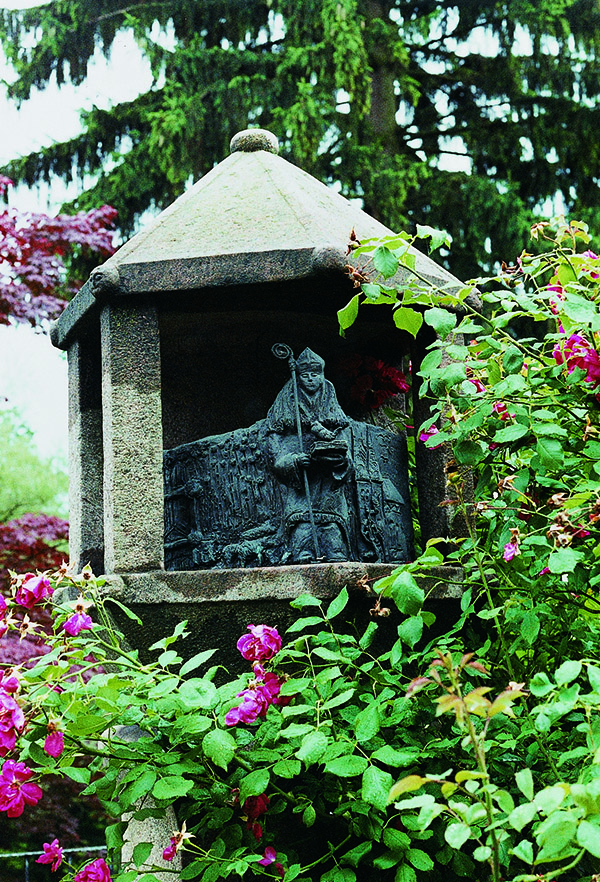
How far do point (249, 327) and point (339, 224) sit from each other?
1.78 feet

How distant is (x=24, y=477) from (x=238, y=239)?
30.0 ft

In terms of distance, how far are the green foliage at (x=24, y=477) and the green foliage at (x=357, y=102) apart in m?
3.13

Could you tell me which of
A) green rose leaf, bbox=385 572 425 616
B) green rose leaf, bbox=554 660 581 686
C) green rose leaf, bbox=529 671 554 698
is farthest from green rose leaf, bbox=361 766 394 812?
green rose leaf, bbox=554 660 581 686

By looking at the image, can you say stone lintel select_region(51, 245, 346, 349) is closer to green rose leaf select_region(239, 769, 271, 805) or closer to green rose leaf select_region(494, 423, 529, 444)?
green rose leaf select_region(494, 423, 529, 444)

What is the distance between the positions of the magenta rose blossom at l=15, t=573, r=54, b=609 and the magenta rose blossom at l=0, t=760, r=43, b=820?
33 cm

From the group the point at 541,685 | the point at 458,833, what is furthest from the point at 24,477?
the point at 458,833

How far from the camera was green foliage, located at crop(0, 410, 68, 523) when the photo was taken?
10875 mm

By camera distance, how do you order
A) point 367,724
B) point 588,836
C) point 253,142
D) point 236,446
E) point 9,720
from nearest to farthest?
point 588,836
point 9,720
point 367,724
point 236,446
point 253,142

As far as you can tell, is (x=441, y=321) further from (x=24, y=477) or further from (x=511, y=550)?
(x=24, y=477)

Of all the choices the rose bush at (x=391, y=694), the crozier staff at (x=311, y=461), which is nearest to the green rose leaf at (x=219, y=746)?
the rose bush at (x=391, y=694)

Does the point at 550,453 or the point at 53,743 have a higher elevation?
the point at 550,453

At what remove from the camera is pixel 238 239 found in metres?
3.03

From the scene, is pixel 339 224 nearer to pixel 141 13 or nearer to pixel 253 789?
pixel 253 789

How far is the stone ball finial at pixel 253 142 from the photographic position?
363 cm
